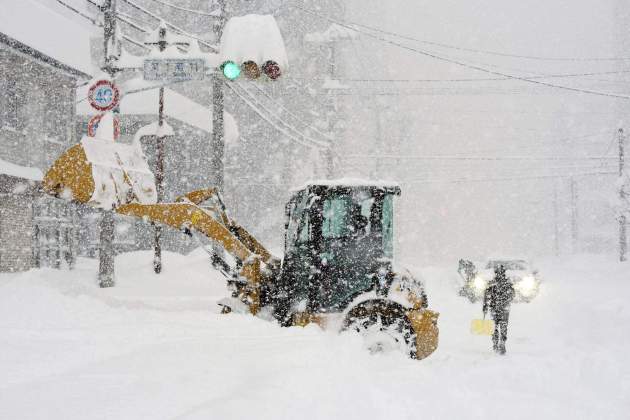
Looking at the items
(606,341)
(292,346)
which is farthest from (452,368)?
(606,341)

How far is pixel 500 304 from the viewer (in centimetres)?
911

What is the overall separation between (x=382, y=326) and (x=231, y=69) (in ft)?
17.2

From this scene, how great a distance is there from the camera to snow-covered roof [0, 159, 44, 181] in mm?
15366

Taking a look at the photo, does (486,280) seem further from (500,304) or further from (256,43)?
(256,43)

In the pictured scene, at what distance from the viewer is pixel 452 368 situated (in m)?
7.61

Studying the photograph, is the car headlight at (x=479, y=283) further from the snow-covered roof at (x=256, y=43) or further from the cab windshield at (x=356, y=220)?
the cab windshield at (x=356, y=220)

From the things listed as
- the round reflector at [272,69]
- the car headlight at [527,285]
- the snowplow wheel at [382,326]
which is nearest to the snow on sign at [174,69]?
the round reflector at [272,69]

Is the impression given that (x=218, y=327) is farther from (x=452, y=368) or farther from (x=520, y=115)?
(x=520, y=115)

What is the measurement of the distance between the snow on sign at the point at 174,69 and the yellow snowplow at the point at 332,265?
175 inches

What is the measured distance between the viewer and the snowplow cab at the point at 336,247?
8.11m

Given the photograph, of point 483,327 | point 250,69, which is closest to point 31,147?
point 250,69

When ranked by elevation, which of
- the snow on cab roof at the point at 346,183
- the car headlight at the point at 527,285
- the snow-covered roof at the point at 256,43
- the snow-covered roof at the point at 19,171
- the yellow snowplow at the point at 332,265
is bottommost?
the car headlight at the point at 527,285

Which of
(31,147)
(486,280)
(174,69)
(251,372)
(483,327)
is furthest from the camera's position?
(31,147)

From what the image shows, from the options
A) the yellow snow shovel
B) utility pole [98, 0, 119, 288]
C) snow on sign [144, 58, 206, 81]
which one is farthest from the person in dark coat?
utility pole [98, 0, 119, 288]
